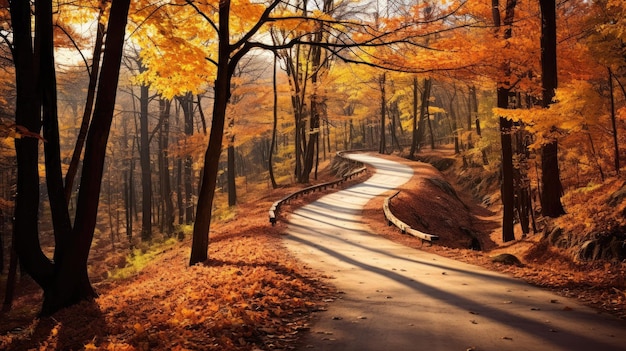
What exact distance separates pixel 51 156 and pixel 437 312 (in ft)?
23.0

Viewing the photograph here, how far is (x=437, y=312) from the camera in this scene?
632cm

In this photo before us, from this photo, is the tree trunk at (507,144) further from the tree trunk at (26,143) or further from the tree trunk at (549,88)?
the tree trunk at (26,143)

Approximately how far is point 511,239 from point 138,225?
4241cm

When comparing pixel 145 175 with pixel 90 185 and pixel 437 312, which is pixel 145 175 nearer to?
pixel 90 185

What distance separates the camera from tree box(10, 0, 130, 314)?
720cm

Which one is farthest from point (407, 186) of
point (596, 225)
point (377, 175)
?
point (596, 225)

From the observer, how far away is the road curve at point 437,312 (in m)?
5.15

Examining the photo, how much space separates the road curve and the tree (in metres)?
4.50

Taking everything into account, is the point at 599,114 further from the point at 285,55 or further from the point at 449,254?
the point at 285,55

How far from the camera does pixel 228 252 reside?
11.2 meters

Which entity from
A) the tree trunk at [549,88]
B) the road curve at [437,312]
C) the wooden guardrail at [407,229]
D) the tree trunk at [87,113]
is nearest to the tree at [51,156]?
the tree trunk at [87,113]

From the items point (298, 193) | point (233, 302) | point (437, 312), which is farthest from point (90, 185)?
point (298, 193)

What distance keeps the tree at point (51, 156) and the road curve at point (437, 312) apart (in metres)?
4.50

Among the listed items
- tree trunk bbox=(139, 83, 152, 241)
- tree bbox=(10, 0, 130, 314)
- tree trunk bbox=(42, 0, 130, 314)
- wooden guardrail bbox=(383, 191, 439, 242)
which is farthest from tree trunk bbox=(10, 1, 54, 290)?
tree trunk bbox=(139, 83, 152, 241)
